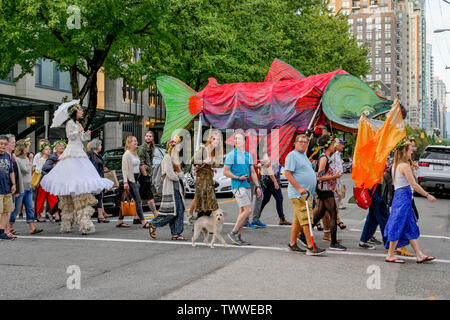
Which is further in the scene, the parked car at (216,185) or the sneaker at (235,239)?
the parked car at (216,185)

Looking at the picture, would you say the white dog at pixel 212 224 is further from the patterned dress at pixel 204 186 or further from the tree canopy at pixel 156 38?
the tree canopy at pixel 156 38

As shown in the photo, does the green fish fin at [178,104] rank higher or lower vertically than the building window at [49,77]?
lower

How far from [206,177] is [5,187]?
12.0ft

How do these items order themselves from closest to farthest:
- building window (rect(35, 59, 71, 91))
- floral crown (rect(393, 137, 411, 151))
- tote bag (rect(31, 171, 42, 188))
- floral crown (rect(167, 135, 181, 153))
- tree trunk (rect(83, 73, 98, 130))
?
floral crown (rect(393, 137, 411, 151)) < floral crown (rect(167, 135, 181, 153)) < tote bag (rect(31, 171, 42, 188)) < tree trunk (rect(83, 73, 98, 130)) < building window (rect(35, 59, 71, 91))

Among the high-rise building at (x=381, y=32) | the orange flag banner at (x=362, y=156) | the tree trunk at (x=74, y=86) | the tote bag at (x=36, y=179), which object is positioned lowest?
the tote bag at (x=36, y=179)

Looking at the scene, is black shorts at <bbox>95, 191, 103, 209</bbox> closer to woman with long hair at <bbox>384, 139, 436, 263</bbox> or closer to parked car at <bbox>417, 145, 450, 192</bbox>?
woman with long hair at <bbox>384, 139, 436, 263</bbox>

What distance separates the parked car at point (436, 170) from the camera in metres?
19.3

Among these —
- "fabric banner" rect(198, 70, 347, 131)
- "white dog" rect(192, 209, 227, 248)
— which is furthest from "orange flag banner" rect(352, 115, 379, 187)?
"fabric banner" rect(198, 70, 347, 131)

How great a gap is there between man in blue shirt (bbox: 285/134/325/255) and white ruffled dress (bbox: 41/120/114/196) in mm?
4207

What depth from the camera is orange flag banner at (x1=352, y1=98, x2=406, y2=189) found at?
8.03 metres

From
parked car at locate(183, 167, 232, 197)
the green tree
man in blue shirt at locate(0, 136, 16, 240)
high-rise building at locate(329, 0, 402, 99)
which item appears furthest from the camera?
high-rise building at locate(329, 0, 402, 99)

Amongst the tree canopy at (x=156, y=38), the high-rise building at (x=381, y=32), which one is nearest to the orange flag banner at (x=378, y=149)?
the tree canopy at (x=156, y=38)

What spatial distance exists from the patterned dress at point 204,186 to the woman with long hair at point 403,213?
115 inches

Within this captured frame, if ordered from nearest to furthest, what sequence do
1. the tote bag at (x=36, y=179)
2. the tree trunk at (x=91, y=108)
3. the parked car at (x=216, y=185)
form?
the tote bag at (x=36, y=179)
the parked car at (x=216, y=185)
the tree trunk at (x=91, y=108)
